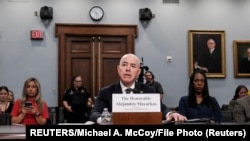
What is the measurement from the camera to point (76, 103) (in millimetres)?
8469

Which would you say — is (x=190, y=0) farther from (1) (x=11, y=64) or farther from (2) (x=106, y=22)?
(1) (x=11, y=64)

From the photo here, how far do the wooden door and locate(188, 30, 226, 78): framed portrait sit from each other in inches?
58.5

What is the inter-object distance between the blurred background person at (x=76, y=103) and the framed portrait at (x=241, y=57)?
12.5ft

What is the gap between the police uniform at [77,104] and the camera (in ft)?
27.7

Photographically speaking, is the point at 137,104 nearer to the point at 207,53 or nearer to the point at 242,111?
the point at 242,111

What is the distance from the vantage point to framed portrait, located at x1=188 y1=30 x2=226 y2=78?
31.9ft

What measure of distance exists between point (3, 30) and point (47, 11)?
1128 mm

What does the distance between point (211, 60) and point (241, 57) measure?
770 mm

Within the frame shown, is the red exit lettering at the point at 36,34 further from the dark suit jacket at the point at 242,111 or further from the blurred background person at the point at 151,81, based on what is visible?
the dark suit jacket at the point at 242,111

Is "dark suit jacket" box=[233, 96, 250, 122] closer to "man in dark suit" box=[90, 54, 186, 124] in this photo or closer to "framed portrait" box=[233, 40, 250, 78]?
"man in dark suit" box=[90, 54, 186, 124]

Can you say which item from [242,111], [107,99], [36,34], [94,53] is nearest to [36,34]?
[36,34]

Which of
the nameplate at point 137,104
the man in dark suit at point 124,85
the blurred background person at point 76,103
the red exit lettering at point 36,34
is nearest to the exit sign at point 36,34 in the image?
the red exit lettering at point 36,34

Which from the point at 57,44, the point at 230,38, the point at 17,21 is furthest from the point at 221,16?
the point at 17,21

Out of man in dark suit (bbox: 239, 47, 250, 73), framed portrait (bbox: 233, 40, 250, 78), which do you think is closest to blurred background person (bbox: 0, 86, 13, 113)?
framed portrait (bbox: 233, 40, 250, 78)
